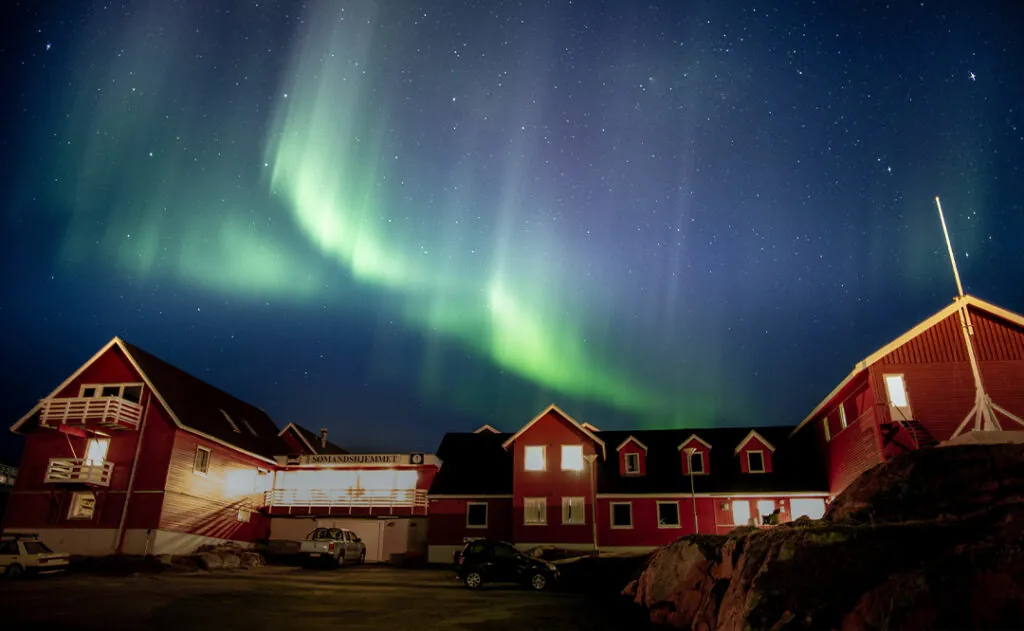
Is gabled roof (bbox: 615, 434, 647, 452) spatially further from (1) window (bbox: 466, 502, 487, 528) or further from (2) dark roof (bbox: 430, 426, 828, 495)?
(1) window (bbox: 466, 502, 487, 528)

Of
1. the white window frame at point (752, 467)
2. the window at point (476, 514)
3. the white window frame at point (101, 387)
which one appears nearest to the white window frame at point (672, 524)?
the white window frame at point (752, 467)

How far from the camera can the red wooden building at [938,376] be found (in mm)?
30844

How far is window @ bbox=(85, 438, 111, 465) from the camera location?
37719 mm

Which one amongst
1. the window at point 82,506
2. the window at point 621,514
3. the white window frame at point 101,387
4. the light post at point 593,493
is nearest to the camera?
the window at point 82,506

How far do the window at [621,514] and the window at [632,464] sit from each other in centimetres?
248

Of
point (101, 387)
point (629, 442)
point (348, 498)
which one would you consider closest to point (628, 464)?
point (629, 442)

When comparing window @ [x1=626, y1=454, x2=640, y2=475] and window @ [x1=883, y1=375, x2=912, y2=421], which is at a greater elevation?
window @ [x1=883, y1=375, x2=912, y2=421]

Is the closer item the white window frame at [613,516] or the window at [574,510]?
the window at [574,510]

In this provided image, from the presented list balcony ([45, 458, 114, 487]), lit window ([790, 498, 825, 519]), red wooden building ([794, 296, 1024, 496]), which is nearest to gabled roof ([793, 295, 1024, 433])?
red wooden building ([794, 296, 1024, 496])

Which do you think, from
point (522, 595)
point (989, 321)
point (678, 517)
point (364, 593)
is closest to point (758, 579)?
point (522, 595)

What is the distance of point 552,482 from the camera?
42.0 m

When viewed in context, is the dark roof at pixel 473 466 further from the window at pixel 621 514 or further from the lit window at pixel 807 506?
the lit window at pixel 807 506

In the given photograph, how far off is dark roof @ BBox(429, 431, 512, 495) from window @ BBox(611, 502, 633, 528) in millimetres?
7061

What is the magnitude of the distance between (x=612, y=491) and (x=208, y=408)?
2786 cm
